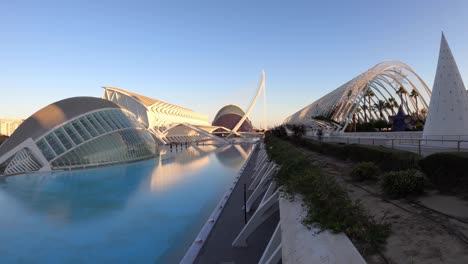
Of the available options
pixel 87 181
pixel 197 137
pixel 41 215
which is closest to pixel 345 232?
pixel 41 215

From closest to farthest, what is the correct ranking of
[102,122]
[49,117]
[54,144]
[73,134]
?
[54,144]
[73,134]
[49,117]
[102,122]

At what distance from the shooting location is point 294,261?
3.92 meters

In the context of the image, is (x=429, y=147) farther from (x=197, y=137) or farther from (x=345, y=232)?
(x=197, y=137)

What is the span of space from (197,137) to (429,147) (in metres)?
72.7

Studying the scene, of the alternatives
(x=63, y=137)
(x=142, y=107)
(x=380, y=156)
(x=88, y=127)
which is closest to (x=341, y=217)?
(x=380, y=156)

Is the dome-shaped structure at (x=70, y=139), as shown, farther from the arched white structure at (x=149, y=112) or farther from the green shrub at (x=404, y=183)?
the arched white structure at (x=149, y=112)

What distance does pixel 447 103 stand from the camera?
1433 centimetres

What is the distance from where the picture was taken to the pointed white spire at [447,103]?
46.3 ft

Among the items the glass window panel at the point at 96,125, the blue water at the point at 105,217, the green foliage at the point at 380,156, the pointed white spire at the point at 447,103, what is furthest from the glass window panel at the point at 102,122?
the pointed white spire at the point at 447,103

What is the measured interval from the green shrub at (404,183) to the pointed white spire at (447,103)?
925 cm

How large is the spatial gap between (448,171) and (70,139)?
27.9 m

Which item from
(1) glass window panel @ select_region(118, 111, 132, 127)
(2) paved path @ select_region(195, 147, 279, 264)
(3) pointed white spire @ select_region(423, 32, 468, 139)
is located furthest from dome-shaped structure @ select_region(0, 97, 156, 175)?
(3) pointed white spire @ select_region(423, 32, 468, 139)

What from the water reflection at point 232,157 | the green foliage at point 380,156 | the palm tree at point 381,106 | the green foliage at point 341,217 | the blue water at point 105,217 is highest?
the palm tree at point 381,106

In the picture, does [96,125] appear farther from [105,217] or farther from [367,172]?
[367,172]
